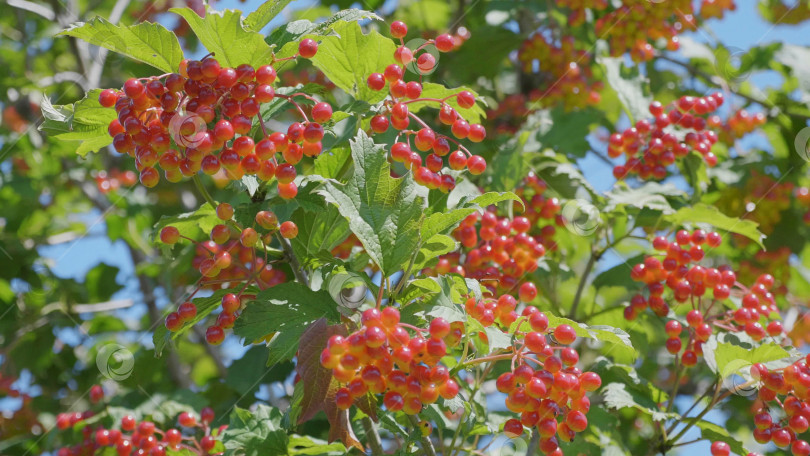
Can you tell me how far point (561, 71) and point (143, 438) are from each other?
250cm

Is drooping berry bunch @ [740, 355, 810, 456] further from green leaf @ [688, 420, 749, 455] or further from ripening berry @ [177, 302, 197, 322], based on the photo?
ripening berry @ [177, 302, 197, 322]

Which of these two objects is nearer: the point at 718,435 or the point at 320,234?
the point at 320,234

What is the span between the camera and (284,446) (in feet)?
6.55

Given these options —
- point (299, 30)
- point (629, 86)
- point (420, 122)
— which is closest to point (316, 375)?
point (420, 122)

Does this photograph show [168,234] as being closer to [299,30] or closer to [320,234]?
[320,234]

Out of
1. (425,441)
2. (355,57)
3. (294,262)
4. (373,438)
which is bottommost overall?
(373,438)

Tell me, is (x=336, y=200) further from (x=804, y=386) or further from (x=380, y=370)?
(x=804, y=386)

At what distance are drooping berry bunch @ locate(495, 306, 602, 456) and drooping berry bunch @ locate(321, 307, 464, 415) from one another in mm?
170

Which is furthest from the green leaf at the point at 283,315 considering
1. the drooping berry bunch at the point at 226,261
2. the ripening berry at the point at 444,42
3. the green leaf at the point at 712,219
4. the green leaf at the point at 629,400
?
the green leaf at the point at 712,219

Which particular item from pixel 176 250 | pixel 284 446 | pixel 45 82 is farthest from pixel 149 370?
pixel 45 82

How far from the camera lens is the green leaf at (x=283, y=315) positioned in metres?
1.58

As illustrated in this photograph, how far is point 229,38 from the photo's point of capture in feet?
5.22

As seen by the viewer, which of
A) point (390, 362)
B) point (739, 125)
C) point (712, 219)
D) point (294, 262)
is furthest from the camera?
point (739, 125)

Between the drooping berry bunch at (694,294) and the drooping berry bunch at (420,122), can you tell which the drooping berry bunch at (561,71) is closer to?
the drooping berry bunch at (694,294)
